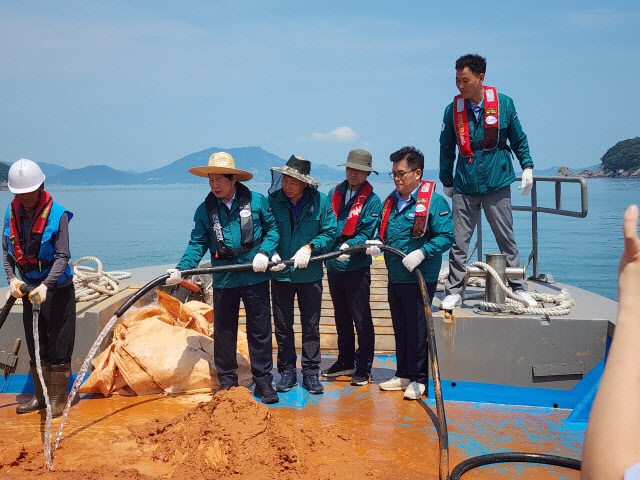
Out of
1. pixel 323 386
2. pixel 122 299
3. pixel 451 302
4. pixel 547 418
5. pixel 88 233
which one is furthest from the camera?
pixel 88 233

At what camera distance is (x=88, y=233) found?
4428 cm

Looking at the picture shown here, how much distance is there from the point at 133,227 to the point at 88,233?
3.67 metres

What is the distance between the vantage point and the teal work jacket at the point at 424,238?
4.75m

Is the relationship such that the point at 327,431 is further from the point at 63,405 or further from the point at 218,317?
the point at 63,405

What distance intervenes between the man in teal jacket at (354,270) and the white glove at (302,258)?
13.4 inches

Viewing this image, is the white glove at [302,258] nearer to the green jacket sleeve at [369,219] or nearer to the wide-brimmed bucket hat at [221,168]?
the green jacket sleeve at [369,219]

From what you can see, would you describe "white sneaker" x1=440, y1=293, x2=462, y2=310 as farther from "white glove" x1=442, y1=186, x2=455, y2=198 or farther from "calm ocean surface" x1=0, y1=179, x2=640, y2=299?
"calm ocean surface" x1=0, y1=179, x2=640, y2=299

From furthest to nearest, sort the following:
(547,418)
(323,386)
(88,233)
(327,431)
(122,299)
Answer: (88,233) < (122,299) < (323,386) < (547,418) < (327,431)

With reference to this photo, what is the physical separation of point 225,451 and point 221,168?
2.02 meters

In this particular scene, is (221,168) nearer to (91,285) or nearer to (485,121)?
(91,285)

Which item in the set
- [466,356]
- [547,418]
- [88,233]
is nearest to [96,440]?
[466,356]

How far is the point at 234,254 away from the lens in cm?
484

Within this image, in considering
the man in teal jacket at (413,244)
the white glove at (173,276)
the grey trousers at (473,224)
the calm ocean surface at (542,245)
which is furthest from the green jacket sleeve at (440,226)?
the calm ocean surface at (542,245)

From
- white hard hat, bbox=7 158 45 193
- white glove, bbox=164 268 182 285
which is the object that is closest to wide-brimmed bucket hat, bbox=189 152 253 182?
Answer: white glove, bbox=164 268 182 285
